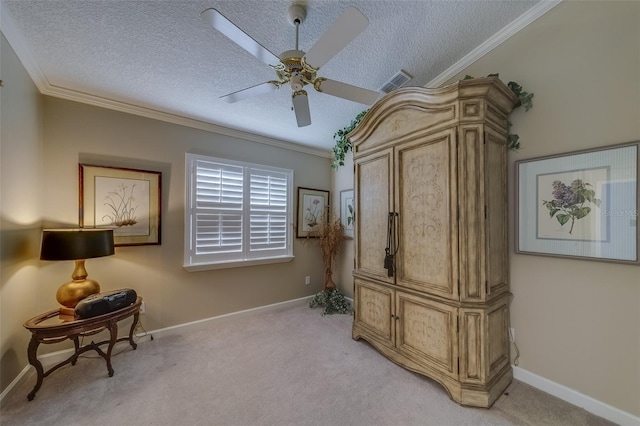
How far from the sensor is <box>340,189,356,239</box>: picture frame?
387cm

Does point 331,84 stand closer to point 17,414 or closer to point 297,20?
point 297,20

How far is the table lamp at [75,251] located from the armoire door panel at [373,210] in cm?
240

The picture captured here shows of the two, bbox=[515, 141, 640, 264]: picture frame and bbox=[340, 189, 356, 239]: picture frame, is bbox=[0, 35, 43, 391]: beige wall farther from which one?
bbox=[515, 141, 640, 264]: picture frame

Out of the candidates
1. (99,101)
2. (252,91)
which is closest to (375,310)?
(252,91)

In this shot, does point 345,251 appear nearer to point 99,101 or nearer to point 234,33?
point 234,33

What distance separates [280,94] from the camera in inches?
99.3

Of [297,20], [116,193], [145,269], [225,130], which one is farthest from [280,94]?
[145,269]

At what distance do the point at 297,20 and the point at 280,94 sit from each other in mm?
939

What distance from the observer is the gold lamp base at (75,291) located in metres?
2.07

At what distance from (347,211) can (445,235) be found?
7.13 feet

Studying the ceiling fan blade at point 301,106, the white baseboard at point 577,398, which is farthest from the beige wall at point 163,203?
the white baseboard at point 577,398

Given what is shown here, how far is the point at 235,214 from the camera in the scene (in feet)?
10.9

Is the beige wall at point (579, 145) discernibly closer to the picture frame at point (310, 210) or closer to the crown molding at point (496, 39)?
the crown molding at point (496, 39)

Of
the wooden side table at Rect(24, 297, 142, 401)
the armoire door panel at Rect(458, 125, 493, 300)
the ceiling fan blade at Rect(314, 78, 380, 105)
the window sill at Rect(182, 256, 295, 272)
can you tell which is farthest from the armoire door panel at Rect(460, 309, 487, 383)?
the wooden side table at Rect(24, 297, 142, 401)
